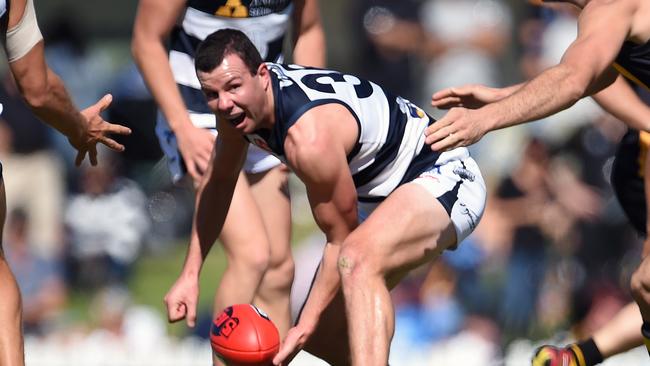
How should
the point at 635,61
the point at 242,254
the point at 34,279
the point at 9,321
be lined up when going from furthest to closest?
1. the point at 34,279
2. the point at 242,254
3. the point at 635,61
4. the point at 9,321

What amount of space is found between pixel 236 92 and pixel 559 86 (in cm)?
129

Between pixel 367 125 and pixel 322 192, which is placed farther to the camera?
pixel 367 125

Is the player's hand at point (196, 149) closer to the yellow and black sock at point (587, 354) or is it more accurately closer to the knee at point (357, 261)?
the knee at point (357, 261)

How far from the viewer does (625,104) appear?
22.0 feet

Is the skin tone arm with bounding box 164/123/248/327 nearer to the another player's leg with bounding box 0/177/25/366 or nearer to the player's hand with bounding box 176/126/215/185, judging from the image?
the player's hand with bounding box 176/126/215/185

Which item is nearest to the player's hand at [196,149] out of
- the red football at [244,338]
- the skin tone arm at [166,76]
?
the skin tone arm at [166,76]

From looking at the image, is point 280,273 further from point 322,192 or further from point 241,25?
point 322,192

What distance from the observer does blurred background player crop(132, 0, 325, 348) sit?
20.0 ft

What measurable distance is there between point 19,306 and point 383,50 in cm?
486

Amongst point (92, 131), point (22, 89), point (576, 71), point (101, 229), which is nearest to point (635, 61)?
point (576, 71)

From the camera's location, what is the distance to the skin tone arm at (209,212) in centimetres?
556

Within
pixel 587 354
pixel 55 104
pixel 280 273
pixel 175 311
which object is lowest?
pixel 587 354

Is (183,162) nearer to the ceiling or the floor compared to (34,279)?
nearer to the ceiling

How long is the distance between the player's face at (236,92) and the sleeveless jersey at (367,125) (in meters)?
0.08
